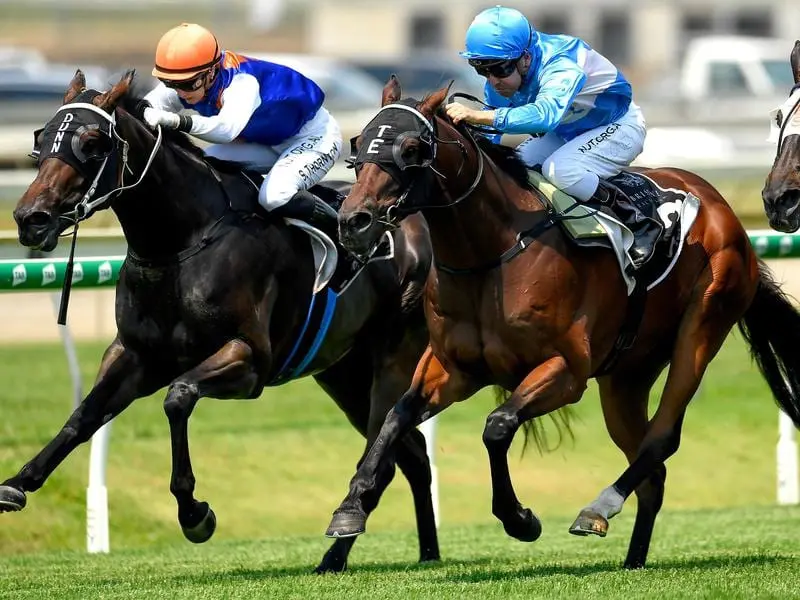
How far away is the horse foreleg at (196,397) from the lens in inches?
236

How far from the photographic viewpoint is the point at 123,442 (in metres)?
10.0

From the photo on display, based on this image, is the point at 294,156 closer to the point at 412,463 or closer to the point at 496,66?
the point at 496,66

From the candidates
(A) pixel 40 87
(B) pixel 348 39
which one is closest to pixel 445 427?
(A) pixel 40 87

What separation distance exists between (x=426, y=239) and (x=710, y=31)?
3949 centimetres

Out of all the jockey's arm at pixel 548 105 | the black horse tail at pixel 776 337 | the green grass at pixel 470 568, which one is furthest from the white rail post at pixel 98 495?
the black horse tail at pixel 776 337

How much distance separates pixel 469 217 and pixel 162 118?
1.26 m

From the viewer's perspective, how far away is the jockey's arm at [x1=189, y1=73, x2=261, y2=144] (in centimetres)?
627

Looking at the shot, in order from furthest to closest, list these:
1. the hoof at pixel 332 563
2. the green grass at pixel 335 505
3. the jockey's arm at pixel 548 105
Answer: the hoof at pixel 332 563, the green grass at pixel 335 505, the jockey's arm at pixel 548 105

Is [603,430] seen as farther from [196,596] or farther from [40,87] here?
[40,87]

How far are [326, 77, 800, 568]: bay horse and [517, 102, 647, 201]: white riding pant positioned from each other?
0.15 m

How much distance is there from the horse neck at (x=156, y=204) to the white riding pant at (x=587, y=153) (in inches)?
52.7

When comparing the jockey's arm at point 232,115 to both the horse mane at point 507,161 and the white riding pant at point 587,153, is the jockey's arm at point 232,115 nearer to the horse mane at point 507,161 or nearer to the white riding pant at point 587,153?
the horse mane at point 507,161

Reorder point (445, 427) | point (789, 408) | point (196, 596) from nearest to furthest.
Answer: point (196, 596) < point (789, 408) < point (445, 427)

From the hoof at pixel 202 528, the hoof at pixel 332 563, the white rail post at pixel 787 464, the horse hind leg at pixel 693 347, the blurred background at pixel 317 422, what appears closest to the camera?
the hoof at pixel 202 528
